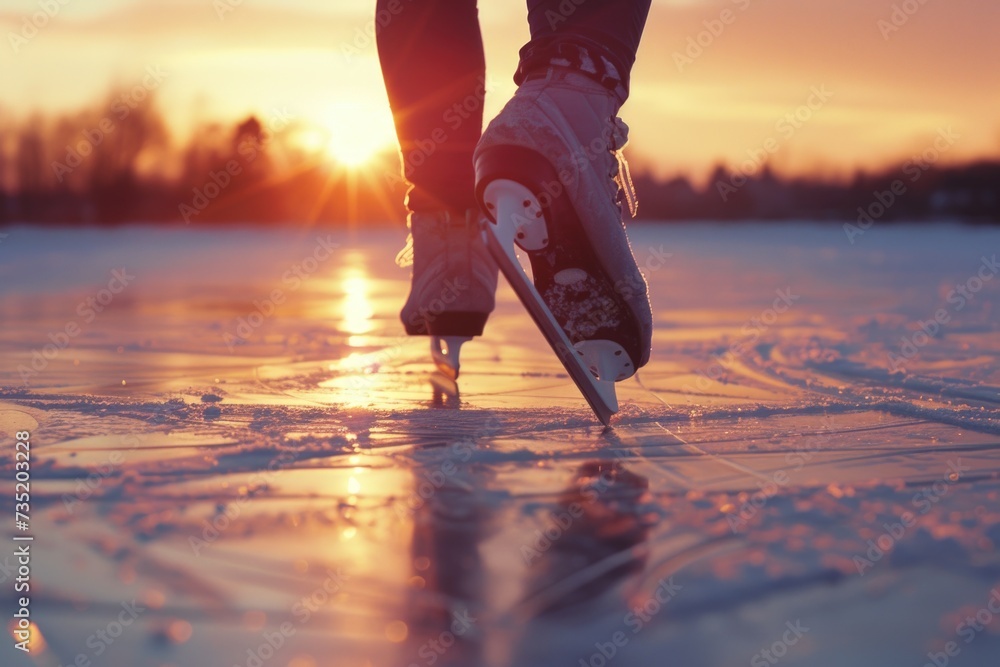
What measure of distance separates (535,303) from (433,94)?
Result: 71 centimetres

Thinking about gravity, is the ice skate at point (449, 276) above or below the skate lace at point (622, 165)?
below

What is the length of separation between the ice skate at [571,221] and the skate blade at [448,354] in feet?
1.71

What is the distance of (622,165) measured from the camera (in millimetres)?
1852

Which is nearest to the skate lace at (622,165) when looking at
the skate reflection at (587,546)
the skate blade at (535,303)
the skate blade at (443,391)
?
the skate blade at (535,303)

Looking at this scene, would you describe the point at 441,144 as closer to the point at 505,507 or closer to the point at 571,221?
the point at 571,221

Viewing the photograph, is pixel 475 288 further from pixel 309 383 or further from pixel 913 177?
→ pixel 913 177

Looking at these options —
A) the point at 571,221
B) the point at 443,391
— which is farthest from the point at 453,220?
the point at 571,221

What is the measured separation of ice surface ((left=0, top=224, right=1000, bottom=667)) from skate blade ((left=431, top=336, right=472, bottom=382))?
0.15 ft

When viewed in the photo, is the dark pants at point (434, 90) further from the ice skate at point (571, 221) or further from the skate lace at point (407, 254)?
the ice skate at point (571, 221)

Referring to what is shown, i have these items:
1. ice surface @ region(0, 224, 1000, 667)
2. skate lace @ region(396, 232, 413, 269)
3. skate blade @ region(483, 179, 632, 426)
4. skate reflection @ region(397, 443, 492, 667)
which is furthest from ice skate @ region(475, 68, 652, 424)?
skate lace @ region(396, 232, 413, 269)

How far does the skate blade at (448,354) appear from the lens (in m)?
2.25

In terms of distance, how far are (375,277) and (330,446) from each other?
503 centimetres

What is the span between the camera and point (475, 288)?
2.17 meters

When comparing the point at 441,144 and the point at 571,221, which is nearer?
the point at 571,221
